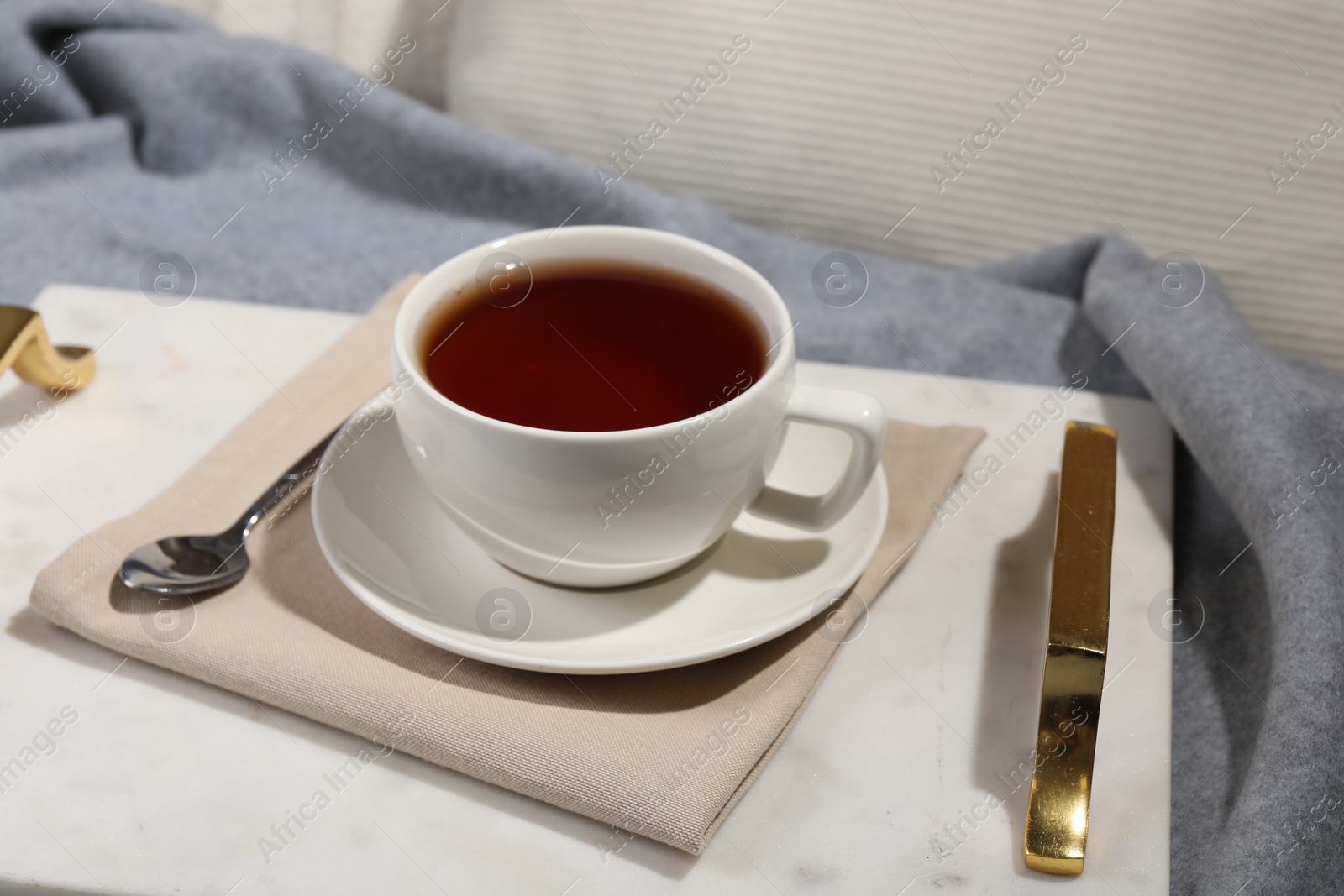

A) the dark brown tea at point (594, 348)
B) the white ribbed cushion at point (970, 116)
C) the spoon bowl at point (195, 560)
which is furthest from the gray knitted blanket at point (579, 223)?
the spoon bowl at point (195, 560)

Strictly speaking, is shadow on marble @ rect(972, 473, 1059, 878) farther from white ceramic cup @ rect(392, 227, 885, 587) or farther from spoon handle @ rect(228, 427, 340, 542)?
spoon handle @ rect(228, 427, 340, 542)

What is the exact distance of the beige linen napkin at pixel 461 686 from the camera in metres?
0.47

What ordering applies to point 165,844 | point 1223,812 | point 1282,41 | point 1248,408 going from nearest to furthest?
point 165,844, point 1223,812, point 1248,408, point 1282,41

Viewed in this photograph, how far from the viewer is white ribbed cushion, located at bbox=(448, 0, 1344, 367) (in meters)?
0.97

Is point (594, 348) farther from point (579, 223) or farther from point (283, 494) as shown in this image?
point (579, 223)

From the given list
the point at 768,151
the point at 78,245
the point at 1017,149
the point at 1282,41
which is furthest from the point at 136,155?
the point at 1282,41

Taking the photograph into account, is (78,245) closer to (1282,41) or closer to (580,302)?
(580,302)

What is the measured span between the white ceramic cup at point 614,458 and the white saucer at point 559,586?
0.02 metres

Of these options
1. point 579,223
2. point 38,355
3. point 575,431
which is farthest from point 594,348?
point 579,223

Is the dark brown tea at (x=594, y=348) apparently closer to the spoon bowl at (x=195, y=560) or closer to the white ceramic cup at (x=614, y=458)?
the white ceramic cup at (x=614, y=458)

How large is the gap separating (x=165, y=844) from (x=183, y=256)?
28.6 inches

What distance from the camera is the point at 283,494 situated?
60cm

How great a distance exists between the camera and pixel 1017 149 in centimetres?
103

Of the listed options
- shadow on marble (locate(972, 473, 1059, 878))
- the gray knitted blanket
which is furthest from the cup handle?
the gray knitted blanket
